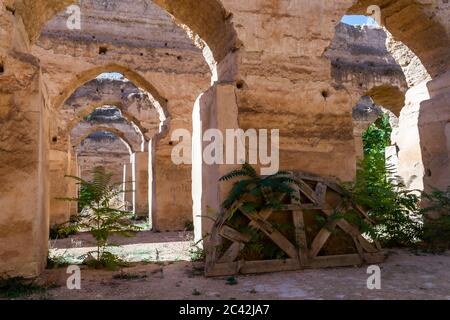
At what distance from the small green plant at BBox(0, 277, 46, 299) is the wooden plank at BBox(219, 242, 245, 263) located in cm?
155

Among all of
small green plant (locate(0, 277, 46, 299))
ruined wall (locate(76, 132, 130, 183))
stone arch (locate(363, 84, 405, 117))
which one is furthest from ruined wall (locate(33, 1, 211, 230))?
Result: ruined wall (locate(76, 132, 130, 183))

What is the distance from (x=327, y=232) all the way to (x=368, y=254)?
50cm

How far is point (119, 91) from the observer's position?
12914 mm

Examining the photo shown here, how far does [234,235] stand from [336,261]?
105 centimetres

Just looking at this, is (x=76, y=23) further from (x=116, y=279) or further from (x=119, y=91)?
(x=116, y=279)

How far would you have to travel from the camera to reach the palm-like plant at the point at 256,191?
391 cm

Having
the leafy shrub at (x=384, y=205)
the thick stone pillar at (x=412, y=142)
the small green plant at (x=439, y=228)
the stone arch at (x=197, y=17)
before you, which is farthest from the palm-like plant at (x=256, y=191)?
the thick stone pillar at (x=412, y=142)

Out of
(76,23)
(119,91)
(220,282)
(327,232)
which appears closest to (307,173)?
(327,232)

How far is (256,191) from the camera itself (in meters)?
3.88

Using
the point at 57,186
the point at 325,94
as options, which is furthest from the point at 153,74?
the point at 325,94

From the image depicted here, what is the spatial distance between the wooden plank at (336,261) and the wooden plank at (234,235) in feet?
2.21

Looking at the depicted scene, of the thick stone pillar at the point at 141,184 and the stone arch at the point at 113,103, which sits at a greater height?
the stone arch at the point at 113,103

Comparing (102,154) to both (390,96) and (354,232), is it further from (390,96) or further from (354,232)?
(354,232)

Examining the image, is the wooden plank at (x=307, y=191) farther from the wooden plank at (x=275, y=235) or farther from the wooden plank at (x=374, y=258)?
the wooden plank at (x=374, y=258)
